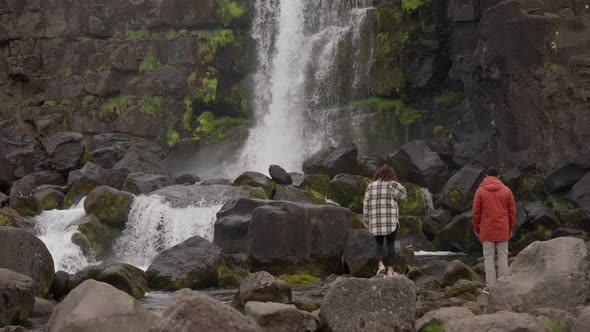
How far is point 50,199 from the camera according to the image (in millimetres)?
26844

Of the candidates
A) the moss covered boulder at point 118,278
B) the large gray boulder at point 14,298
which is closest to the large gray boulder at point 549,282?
the large gray boulder at point 14,298

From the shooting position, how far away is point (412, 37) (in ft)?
111

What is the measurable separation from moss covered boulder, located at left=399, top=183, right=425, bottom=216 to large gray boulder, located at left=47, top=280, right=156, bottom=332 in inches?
653

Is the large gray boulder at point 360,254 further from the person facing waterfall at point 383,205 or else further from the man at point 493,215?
the man at point 493,215

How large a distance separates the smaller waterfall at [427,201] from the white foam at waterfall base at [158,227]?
6705mm

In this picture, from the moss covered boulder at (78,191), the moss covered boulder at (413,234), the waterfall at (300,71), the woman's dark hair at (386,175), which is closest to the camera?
the woman's dark hair at (386,175)

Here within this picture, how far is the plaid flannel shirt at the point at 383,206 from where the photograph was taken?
13.2 metres

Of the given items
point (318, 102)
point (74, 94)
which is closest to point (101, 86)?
point (74, 94)

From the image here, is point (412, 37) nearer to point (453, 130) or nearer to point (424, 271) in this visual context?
point (453, 130)

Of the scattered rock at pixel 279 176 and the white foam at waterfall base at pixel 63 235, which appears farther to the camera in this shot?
the scattered rock at pixel 279 176

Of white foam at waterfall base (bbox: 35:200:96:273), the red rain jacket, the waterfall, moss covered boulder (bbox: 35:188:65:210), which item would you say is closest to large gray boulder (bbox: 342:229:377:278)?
the red rain jacket

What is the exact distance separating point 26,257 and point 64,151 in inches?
735

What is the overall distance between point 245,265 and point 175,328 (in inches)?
432

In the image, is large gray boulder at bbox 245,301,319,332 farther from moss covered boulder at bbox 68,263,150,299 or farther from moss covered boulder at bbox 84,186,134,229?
moss covered boulder at bbox 84,186,134,229
